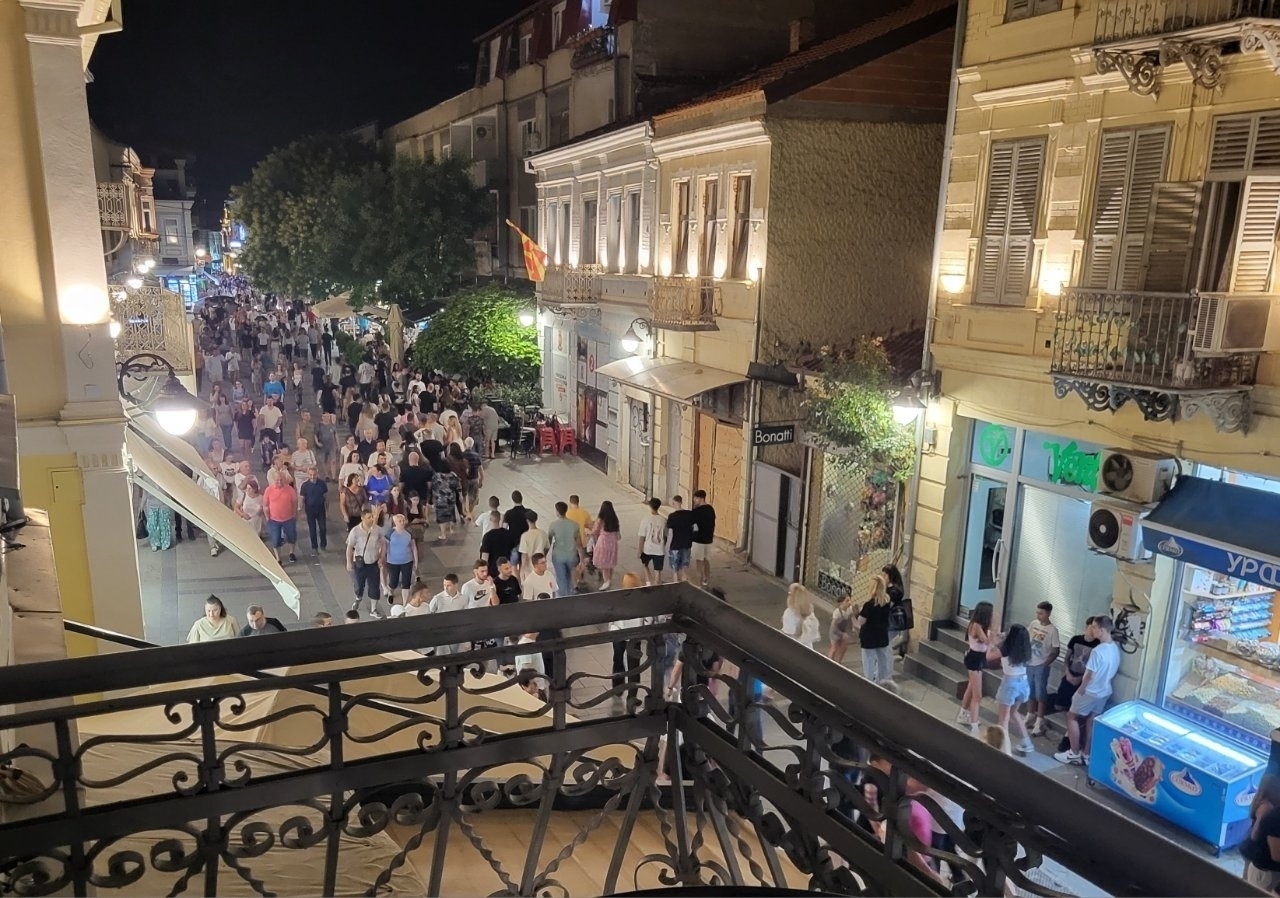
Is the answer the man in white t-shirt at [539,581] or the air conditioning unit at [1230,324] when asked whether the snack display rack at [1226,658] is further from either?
the man in white t-shirt at [539,581]

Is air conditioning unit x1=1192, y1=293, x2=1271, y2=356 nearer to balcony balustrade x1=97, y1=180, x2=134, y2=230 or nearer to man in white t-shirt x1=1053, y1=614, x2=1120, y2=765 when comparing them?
man in white t-shirt x1=1053, y1=614, x2=1120, y2=765

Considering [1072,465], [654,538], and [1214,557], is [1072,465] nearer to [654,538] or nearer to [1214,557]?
[1214,557]

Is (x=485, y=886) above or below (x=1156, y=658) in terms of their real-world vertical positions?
above

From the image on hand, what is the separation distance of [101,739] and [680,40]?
950 inches

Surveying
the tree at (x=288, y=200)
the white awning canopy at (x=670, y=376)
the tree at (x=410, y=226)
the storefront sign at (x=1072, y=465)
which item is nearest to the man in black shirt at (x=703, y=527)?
the white awning canopy at (x=670, y=376)

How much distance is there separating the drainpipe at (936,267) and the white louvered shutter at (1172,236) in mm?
3003

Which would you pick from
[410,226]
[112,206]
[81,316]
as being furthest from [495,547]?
[410,226]

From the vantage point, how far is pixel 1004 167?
11578 millimetres

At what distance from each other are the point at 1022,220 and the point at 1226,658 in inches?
208

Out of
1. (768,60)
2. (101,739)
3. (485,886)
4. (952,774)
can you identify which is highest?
(768,60)

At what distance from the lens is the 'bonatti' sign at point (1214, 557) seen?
28.4 feet

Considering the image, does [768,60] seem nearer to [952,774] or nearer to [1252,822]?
[1252,822]

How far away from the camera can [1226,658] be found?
31.4 feet

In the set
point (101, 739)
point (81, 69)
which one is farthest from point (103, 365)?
point (101, 739)
